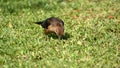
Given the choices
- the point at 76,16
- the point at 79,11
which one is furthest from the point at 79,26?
the point at 79,11

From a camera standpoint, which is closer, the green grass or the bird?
the green grass

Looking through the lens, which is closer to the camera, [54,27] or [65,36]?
[54,27]

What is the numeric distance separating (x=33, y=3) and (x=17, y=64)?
617cm

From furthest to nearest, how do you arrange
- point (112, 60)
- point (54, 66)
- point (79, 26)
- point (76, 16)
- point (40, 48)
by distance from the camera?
point (76, 16), point (79, 26), point (40, 48), point (112, 60), point (54, 66)

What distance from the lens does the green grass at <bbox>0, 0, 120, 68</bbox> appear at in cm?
770

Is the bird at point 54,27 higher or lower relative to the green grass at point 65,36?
higher

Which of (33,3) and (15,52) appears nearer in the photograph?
(15,52)

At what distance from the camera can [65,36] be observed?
31.4 ft

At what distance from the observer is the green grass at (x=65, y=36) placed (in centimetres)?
770

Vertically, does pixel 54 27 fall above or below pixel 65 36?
above

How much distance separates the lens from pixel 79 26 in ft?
35.1

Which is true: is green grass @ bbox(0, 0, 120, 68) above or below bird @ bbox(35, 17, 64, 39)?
below

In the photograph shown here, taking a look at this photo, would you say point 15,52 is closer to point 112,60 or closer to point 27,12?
point 112,60

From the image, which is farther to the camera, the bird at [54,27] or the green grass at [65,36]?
the bird at [54,27]
